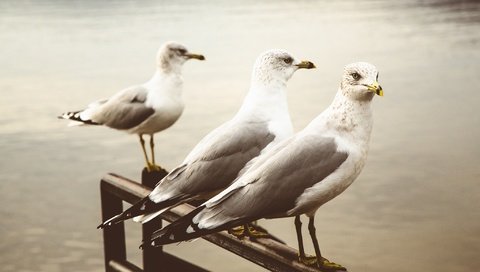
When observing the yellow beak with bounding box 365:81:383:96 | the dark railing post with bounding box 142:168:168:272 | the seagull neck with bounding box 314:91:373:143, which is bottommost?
the dark railing post with bounding box 142:168:168:272

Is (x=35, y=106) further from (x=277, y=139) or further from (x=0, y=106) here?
(x=277, y=139)

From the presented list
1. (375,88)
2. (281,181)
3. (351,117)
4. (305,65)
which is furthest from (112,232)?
(375,88)

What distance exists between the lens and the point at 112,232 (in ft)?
14.5

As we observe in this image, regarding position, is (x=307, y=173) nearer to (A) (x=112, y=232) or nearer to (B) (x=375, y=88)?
(B) (x=375, y=88)

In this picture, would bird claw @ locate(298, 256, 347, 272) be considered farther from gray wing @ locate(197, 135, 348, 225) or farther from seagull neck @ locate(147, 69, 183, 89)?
seagull neck @ locate(147, 69, 183, 89)

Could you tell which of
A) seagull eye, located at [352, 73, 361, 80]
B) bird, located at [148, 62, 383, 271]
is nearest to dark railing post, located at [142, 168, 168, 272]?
bird, located at [148, 62, 383, 271]

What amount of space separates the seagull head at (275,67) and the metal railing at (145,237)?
2.34ft

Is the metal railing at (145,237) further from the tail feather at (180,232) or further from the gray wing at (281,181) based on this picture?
the tail feather at (180,232)

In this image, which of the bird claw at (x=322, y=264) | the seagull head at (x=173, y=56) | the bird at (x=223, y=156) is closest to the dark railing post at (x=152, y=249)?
the bird at (x=223, y=156)

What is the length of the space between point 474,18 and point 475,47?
8.36 metres

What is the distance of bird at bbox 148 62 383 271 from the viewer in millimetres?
3084

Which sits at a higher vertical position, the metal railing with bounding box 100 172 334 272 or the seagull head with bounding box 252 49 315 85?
the seagull head with bounding box 252 49 315 85

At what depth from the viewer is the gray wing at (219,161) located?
3580mm

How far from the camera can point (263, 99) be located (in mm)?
3801
